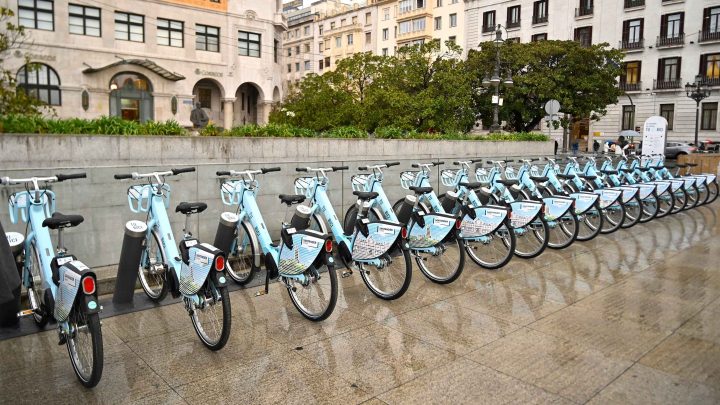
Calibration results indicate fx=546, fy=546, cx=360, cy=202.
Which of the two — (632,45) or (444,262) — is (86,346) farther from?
(632,45)

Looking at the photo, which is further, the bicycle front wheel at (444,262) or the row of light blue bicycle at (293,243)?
the bicycle front wheel at (444,262)

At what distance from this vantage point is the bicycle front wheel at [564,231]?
7.99 m

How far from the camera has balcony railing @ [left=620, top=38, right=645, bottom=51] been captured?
43469mm

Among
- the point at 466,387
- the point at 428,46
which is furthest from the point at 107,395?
the point at 428,46

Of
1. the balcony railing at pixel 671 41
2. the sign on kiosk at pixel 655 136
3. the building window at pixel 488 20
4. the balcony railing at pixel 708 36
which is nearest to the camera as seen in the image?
the sign on kiosk at pixel 655 136

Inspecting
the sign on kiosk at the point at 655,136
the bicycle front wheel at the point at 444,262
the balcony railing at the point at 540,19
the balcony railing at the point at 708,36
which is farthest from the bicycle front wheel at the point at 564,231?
the balcony railing at the point at 540,19

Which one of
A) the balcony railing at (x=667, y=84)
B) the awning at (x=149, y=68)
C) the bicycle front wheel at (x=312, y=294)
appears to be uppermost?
the balcony railing at (x=667, y=84)

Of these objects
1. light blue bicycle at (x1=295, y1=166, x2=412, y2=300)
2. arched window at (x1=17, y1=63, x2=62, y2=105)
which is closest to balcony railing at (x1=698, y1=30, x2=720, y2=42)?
arched window at (x1=17, y1=63, x2=62, y2=105)

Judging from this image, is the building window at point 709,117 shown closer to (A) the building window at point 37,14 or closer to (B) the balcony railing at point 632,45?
(B) the balcony railing at point 632,45

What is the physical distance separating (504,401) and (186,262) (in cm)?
266

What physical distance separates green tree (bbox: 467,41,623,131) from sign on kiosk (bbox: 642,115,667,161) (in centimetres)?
1133

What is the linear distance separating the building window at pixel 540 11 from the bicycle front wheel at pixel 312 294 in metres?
49.6

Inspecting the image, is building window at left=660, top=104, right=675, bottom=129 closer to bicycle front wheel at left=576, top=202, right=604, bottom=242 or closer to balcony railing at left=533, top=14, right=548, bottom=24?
balcony railing at left=533, top=14, right=548, bottom=24

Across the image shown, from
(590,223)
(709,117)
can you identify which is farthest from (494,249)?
(709,117)
